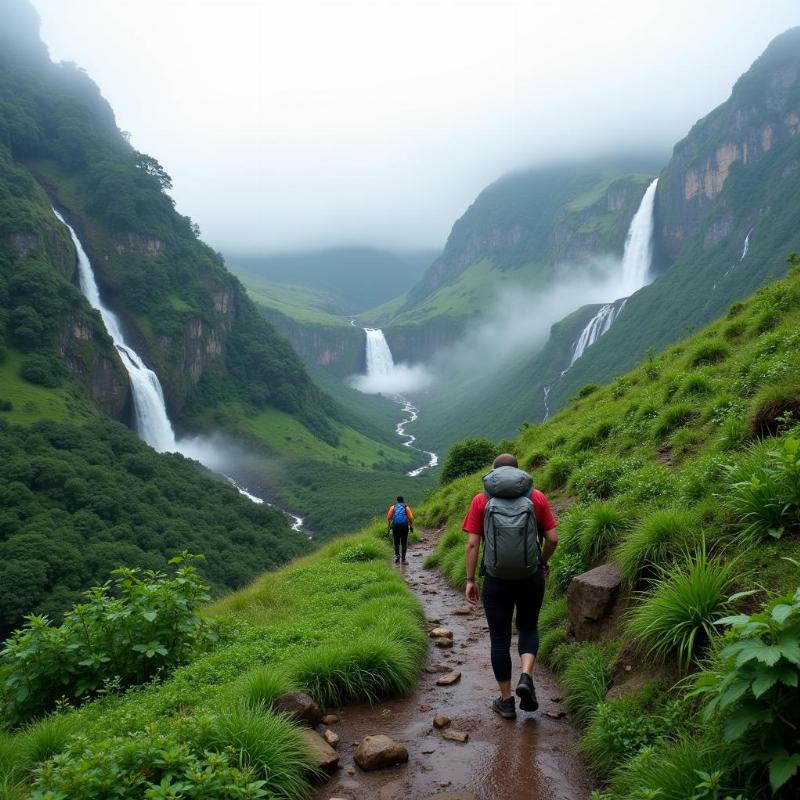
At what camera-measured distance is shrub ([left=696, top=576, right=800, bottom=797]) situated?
3002mm

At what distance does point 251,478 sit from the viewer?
117625 millimetres

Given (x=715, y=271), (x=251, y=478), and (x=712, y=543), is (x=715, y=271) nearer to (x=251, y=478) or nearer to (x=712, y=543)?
(x=251, y=478)

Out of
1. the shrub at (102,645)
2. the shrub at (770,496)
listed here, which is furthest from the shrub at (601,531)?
the shrub at (102,645)

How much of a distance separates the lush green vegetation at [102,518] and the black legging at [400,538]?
115 feet

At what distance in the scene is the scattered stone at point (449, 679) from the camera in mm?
6840

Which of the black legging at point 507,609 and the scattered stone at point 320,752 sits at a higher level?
the black legging at point 507,609

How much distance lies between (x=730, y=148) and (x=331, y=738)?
21595 cm

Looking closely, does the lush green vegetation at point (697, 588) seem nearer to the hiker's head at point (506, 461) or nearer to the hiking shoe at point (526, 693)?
the hiking shoe at point (526, 693)

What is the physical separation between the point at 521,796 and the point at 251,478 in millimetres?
118273

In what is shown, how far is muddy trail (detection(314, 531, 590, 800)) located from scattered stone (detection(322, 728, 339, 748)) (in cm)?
8

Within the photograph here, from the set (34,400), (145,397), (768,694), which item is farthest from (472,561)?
(145,397)

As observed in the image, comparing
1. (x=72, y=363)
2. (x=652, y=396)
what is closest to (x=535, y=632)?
(x=652, y=396)

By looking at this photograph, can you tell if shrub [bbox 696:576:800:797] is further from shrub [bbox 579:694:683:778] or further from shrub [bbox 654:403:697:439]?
shrub [bbox 654:403:697:439]

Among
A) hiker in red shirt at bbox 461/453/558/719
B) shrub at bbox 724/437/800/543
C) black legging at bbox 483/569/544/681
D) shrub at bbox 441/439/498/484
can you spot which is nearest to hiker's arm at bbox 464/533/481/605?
hiker in red shirt at bbox 461/453/558/719
